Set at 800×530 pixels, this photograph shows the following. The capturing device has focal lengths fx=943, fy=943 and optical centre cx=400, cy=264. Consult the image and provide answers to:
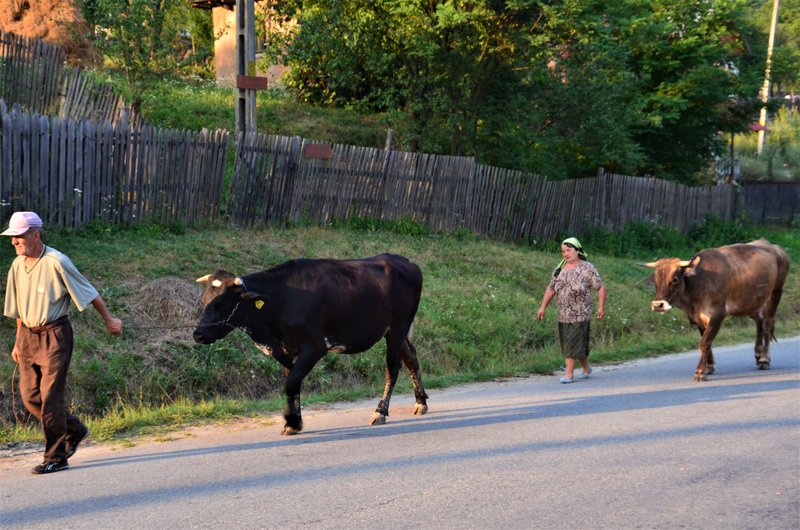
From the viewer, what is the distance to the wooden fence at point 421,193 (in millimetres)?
16312

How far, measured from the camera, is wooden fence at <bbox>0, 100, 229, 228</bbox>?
12484 mm

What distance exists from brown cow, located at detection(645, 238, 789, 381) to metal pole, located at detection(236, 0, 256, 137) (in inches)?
316

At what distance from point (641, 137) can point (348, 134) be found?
9.49 m

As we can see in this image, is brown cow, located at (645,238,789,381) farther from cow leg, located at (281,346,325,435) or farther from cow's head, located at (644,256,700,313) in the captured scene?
cow leg, located at (281,346,325,435)

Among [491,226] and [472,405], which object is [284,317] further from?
[491,226]

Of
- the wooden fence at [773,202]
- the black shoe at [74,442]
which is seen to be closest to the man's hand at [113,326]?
the black shoe at [74,442]

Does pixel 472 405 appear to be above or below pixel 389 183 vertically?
below

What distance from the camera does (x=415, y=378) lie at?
30.7ft

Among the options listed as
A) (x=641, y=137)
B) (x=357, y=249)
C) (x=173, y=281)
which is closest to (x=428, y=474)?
(x=173, y=281)

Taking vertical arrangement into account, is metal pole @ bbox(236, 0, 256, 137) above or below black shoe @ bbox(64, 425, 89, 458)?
above

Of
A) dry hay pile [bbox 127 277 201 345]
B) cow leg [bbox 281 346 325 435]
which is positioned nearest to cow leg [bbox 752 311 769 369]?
cow leg [bbox 281 346 325 435]

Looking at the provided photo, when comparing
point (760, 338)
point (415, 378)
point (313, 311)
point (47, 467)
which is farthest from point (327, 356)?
point (760, 338)

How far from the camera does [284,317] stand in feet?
27.5

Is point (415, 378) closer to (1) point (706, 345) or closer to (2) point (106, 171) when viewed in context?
(1) point (706, 345)
